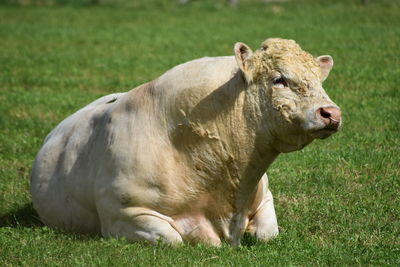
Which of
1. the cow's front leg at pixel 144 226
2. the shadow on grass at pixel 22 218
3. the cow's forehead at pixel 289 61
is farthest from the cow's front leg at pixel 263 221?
the shadow on grass at pixel 22 218

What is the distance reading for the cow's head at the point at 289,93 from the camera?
6.27 meters

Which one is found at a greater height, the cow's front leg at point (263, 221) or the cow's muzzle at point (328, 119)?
the cow's muzzle at point (328, 119)

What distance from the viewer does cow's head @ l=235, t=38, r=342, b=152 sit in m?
6.27

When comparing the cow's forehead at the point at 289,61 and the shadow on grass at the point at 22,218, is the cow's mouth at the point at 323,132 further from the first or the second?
the shadow on grass at the point at 22,218

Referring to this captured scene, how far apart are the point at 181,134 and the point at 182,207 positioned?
621mm

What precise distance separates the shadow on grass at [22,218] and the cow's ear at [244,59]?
2888 millimetres

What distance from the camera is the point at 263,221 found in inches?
283

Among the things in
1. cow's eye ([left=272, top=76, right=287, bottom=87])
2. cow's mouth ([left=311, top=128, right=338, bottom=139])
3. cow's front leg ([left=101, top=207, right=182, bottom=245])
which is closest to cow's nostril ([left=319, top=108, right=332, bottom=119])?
cow's mouth ([left=311, top=128, right=338, bottom=139])

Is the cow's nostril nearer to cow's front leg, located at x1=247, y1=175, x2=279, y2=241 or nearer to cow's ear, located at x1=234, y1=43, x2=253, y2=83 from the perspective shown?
cow's ear, located at x1=234, y1=43, x2=253, y2=83

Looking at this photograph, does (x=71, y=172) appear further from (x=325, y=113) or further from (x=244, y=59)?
(x=325, y=113)

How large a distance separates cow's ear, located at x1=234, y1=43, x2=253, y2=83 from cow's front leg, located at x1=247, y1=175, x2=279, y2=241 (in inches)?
45.5

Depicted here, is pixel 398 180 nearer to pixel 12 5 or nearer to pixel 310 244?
pixel 310 244

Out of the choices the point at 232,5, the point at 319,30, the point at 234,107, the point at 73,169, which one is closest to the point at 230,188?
the point at 234,107

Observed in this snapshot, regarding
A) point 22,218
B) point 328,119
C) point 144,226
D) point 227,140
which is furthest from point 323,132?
point 22,218
